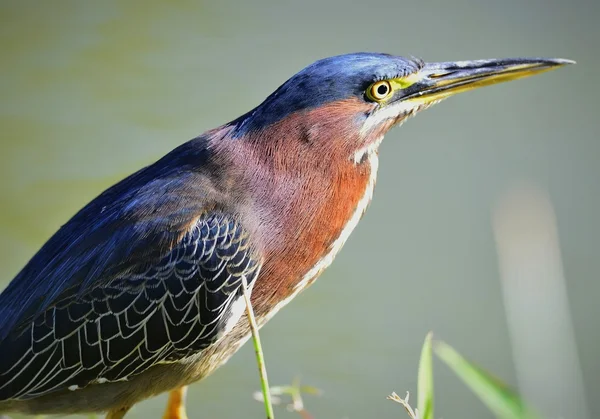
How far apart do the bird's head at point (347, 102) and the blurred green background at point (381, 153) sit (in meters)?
1.69

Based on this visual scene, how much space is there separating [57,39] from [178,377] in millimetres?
3477

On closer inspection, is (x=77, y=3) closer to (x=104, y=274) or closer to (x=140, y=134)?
(x=140, y=134)

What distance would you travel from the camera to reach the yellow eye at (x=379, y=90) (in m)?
2.43

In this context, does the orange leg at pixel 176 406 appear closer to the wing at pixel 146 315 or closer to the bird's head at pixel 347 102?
the wing at pixel 146 315

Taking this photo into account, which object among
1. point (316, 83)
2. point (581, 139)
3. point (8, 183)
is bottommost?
point (316, 83)

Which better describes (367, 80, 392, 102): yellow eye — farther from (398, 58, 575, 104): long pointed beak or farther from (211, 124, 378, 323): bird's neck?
(211, 124, 378, 323): bird's neck

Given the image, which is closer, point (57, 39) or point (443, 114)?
point (443, 114)

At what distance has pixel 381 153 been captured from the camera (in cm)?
480

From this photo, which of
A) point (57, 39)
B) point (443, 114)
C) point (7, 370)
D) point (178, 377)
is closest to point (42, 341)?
point (7, 370)

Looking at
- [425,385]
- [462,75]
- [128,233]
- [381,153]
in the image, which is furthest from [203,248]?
[381,153]

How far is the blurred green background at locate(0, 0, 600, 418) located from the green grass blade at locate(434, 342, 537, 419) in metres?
2.11

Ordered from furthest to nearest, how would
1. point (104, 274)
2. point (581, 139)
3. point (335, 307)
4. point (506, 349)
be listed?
point (581, 139), point (335, 307), point (506, 349), point (104, 274)

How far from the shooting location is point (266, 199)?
242 centimetres

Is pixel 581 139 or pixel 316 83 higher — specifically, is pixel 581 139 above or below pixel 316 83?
above
